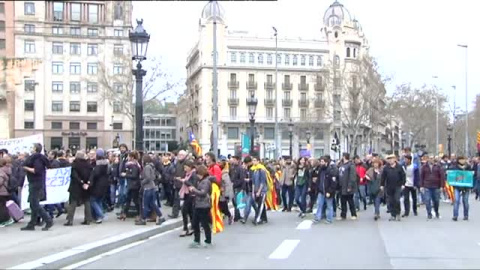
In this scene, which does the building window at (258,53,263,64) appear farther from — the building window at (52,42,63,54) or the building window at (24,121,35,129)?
the building window at (52,42,63,54)

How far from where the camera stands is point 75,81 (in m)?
81.2

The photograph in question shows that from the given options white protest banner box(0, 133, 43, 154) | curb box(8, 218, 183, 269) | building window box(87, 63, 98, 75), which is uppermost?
building window box(87, 63, 98, 75)

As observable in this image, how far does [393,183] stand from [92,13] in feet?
43.3

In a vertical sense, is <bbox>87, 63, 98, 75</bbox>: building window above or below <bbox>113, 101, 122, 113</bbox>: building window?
above

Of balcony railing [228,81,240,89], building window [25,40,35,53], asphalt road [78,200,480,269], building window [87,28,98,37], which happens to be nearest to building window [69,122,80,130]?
balcony railing [228,81,240,89]

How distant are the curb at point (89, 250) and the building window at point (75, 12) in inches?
153

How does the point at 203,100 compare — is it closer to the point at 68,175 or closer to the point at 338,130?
the point at 338,130

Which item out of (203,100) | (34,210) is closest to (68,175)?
(34,210)

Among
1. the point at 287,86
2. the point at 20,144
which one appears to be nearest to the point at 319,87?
the point at 287,86

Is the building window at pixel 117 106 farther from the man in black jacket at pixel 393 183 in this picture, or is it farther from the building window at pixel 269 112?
the man in black jacket at pixel 393 183

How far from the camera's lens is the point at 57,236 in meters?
14.6

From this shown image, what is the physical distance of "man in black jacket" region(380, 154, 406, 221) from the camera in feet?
66.6

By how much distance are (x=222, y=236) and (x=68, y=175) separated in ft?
16.0

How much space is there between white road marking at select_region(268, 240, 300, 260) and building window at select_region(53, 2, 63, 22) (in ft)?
18.6
